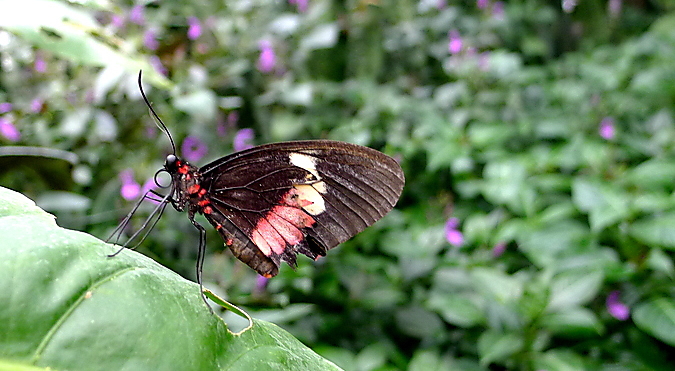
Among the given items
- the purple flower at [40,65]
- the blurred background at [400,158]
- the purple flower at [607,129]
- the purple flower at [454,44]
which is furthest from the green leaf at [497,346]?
the purple flower at [454,44]

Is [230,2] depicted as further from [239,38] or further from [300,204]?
[300,204]

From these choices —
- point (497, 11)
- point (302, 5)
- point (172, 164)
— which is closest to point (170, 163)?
point (172, 164)

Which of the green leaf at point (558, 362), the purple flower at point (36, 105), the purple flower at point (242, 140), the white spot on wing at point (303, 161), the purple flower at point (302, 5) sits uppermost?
the white spot on wing at point (303, 161)

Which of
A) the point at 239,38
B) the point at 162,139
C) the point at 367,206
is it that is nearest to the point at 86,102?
the point at 162,139

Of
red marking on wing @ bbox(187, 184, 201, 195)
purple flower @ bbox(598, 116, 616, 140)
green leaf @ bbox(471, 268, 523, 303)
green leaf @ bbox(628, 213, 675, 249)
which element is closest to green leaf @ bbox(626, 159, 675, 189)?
green leaf @ bbox(628, 213, 675, 249)

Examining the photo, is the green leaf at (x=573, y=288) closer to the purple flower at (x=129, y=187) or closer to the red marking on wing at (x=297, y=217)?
the red marking on wing at (x=297, y=217)
